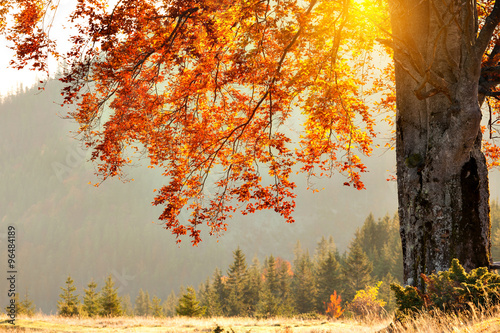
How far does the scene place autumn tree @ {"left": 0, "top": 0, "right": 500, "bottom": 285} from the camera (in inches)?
238

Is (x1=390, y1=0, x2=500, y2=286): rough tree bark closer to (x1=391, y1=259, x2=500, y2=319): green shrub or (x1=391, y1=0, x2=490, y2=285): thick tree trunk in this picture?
(x1=391, y1=0, x2=490, y2=285): thick tree trunk

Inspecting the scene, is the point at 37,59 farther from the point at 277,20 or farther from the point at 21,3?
the point at 277,20

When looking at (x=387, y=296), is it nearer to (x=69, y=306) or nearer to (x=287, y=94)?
(x=69, y=306)

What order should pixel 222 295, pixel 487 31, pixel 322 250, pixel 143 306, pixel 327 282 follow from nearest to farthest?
pixel 487 31, pixel 222 295, pixel 327 282, pixel 143 306, pixel 322 250

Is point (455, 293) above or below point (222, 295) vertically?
above

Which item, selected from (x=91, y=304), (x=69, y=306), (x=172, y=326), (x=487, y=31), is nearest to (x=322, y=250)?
(x=91, y=304)

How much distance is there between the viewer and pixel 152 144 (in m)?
9.78

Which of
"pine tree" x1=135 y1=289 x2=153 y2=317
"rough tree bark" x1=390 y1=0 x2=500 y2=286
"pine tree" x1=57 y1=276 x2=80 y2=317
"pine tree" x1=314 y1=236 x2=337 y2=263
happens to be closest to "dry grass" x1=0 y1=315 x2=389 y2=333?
"rough tree bark" x1=390 y1=0 x2=500 y2=286

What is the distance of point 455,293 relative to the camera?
4863mm

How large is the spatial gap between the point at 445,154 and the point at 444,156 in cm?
4

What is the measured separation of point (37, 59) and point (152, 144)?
10.8ft

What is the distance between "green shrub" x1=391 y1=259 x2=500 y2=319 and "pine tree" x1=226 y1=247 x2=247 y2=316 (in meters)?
41.5

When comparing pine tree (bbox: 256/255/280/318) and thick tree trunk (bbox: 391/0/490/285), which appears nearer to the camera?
thick tree trunk (bbox: 391/0/490/285)

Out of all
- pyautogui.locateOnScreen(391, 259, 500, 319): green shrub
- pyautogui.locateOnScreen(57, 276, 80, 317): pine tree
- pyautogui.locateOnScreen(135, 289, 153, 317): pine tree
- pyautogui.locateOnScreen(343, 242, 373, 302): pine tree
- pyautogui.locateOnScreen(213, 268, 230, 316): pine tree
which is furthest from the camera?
pyautogui.locateOnScreen(135, 289, 153, 317): pine tree
